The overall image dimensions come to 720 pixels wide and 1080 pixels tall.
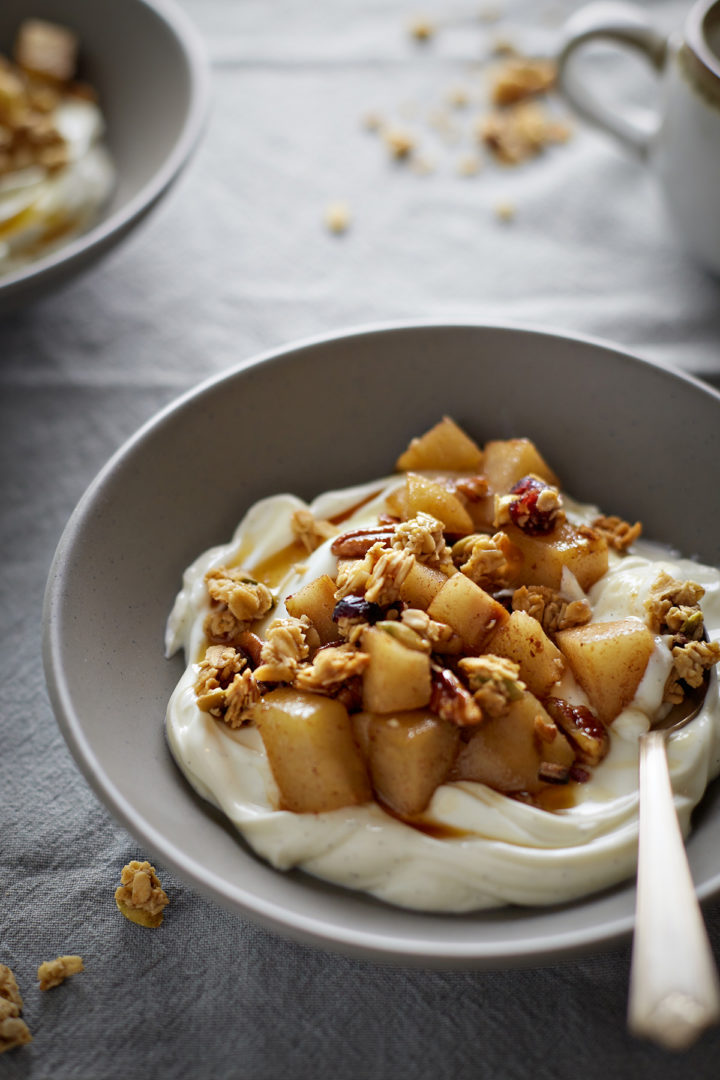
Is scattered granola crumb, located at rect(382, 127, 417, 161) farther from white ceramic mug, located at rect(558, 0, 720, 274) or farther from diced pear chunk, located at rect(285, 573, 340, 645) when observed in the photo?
diced pear chunk, located at rect(285, 573, 340, 645)

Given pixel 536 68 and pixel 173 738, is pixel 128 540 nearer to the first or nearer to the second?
pixel 173 738

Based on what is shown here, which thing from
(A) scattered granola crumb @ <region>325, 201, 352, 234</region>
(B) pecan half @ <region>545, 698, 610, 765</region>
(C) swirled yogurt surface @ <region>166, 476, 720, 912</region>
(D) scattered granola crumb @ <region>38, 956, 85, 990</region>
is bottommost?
(D) scattered granola crumb @ <region>38, 956, 85, 990</region>

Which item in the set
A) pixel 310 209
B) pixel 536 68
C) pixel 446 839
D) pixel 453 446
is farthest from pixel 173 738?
pixel 536 68

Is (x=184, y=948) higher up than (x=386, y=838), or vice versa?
(x=386, y=838)

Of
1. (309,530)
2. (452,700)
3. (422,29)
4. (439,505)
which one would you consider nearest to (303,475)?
(309,530)

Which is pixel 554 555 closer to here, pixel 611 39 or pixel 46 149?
pixel 611 39

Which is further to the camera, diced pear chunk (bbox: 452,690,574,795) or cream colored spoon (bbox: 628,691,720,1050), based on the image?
diced pear chunk (bbox: 452,690,574,795)

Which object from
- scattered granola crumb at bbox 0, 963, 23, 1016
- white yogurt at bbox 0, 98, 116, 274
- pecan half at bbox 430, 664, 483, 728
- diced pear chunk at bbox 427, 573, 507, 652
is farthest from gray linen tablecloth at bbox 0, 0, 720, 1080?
diced pear chunk at bbox 427, 573, 507, 652

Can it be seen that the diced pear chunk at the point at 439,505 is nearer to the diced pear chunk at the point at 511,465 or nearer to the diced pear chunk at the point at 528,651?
the diced pear chunk at the point at 511,465
